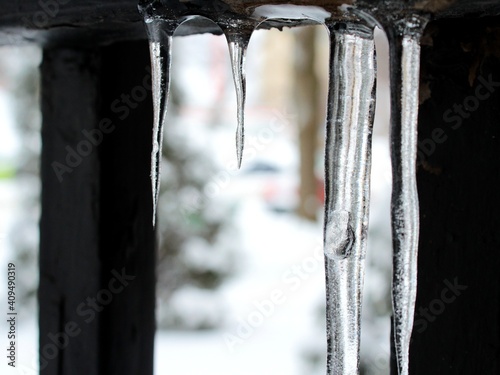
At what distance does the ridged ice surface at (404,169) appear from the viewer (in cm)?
64

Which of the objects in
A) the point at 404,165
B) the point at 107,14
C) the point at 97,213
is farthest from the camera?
the point at 97,213

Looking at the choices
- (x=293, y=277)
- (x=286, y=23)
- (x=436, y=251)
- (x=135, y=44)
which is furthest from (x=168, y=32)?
(x=293, y=277)

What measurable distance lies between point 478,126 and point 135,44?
601mm

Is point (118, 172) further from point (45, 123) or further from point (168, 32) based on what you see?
point (168, 32)

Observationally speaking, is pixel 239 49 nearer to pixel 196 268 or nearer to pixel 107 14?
pixel 107 14

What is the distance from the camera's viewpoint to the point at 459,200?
819mm

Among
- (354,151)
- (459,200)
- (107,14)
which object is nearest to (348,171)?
(354,151)

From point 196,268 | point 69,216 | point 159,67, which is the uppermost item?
point 159,67

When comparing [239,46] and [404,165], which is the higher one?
[239,46]

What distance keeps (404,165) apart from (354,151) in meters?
0.07

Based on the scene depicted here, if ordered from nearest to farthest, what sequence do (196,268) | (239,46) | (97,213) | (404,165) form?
1. (404,165)
2. (239,46)
3. (97,213)
4. (196,268)

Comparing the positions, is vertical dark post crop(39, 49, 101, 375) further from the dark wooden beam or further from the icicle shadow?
the icicle shadow

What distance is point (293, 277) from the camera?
869 cm

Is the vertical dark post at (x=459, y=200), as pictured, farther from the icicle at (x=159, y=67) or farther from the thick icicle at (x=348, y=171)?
the icicle at (x=159, y=67)
